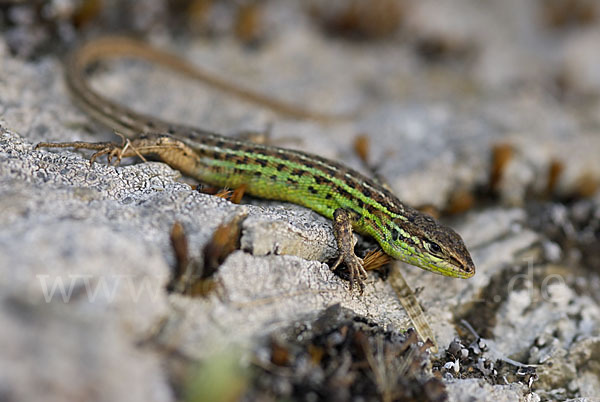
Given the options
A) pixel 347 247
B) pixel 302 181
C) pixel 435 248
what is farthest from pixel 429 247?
pixel 302 181

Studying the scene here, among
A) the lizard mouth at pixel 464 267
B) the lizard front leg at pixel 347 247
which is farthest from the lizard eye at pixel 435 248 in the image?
Result: the lizard front leg at pixel 347 247

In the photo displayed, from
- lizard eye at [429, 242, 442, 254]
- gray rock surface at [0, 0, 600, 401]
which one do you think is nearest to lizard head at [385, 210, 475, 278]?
lizard eye at [429, 242, 442, 254]

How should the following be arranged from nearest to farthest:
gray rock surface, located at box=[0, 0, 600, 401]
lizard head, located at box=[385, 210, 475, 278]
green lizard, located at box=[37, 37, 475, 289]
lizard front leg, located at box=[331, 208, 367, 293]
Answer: gray rock surface, located at box=[0, 0, 600, 401] < lizard front leg, located at box=[331, 208, 367, 293] < lizard head, located at box=[385, 210, 475, 278] < green lizard, located at box=[37, 37, 475, 289]

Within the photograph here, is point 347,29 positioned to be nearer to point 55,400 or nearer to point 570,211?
point 570,211

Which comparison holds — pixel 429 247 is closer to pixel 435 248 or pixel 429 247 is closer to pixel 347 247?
pixel 435 248

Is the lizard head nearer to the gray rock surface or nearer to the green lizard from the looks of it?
the green lizard

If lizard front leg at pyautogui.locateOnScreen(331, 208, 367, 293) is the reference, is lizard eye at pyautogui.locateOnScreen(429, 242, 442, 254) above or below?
above
